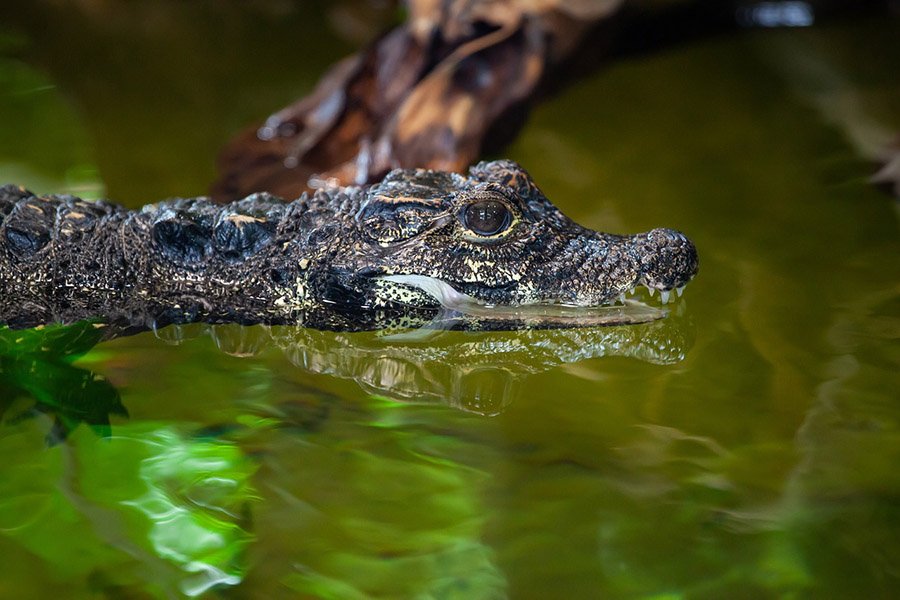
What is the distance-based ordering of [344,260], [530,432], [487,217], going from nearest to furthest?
[530,432] → [487,217] → [344,260]

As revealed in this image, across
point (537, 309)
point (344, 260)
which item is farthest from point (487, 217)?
point (344, 260)

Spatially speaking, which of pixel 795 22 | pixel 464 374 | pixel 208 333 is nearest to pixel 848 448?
pixel 464 374

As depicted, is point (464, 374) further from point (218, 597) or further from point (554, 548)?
point (218, 597)

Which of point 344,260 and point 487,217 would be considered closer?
point 487,217

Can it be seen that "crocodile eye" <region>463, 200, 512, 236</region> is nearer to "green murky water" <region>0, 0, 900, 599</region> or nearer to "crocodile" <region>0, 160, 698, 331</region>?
"crocodile" <region>0, 160, 698, 331</region>

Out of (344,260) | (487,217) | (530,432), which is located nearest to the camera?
(530,432)

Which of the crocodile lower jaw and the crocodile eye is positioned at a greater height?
the crocodile eye

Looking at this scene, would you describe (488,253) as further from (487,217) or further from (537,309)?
(537,309)

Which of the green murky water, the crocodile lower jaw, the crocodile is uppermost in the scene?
the crocodile

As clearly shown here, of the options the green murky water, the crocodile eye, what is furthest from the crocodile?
the green murky water
